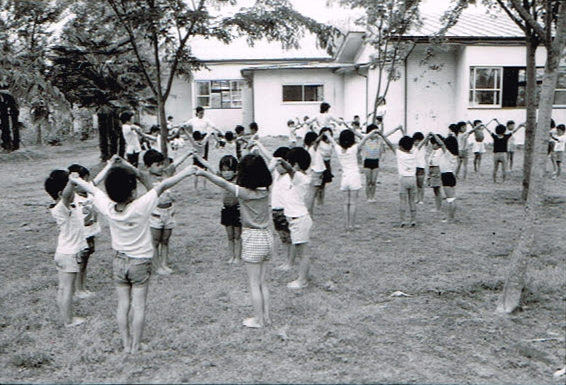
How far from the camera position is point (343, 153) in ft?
26.8

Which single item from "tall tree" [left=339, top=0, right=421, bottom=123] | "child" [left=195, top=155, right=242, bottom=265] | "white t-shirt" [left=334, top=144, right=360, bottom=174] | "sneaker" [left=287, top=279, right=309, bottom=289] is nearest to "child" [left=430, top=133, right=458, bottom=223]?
"white t-shirt" [left=334, top=144, right=360, bottom=174]

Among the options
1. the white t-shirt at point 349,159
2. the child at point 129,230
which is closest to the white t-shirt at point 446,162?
the white t-shirt at point 349,159

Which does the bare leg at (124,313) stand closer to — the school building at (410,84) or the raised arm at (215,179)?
the raised arm at (215,179)

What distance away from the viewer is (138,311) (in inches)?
167

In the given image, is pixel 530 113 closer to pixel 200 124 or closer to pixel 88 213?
pixel 200 124

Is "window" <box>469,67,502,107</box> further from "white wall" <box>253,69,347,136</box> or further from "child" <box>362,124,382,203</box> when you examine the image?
"child" <box>362,124,382,203</box>

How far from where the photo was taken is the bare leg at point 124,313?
4.25 m

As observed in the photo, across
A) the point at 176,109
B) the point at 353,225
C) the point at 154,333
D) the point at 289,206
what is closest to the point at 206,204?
the point at 353,225

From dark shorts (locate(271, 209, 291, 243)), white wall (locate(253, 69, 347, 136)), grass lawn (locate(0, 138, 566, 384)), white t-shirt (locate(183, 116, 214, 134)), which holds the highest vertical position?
white wall (locate(253, 69, 347, 136))

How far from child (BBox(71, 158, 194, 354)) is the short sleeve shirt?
0.61 meters

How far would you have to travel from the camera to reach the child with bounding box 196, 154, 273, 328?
455 centimetres

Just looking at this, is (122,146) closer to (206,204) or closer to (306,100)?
(206,204)

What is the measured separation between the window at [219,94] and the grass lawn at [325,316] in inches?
813

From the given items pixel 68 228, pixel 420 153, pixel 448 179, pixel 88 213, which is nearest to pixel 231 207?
pixel 88 213
